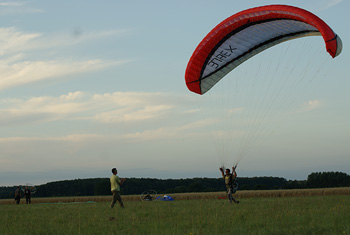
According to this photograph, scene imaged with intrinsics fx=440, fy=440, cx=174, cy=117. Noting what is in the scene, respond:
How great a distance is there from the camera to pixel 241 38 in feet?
58.3

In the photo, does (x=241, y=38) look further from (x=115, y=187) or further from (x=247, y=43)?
(x=115, y=187)

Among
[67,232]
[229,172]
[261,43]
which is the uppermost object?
[261,43]

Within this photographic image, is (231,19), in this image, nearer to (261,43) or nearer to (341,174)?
(261,43)

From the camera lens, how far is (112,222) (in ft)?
40.0

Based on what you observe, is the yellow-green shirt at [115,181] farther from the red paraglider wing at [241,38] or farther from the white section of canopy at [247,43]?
the white section of canopy at [247,43]

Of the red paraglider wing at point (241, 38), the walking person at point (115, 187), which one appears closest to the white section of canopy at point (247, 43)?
the red paraglider wing at point (241, 38)

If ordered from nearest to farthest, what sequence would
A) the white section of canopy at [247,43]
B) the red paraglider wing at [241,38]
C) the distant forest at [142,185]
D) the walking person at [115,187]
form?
1. the red paraglider wing at [241,38]
2. the white section of canopy at [247,43]
3. the walking person at [115,187]
4. the distant forest at [142,185]

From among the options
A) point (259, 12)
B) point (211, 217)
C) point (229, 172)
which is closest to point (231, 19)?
point (259, 12)

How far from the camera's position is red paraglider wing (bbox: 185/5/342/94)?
15.5 meters

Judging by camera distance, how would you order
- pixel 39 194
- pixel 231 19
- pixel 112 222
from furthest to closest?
pixel 39 194
pixel 231 19
pixel 112 222

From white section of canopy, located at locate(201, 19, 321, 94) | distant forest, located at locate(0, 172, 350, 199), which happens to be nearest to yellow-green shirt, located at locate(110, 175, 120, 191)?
white section of canopy, located at locate(201, 19, 321, 94)

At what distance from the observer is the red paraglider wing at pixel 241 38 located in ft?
50.9

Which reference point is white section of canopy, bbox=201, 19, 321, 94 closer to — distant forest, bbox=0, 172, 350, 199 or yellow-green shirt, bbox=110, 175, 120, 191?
yellow-green shirt, bbox=110, 175, 120, 191

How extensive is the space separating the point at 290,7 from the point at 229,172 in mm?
7309
